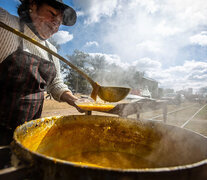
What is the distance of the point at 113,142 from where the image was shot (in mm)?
1400

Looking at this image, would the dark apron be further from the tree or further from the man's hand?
the tree

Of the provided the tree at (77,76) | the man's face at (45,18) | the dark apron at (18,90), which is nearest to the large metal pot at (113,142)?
the dark apron at (18,90)

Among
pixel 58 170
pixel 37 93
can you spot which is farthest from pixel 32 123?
pixel 37 93

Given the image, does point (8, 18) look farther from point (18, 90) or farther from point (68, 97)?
point (68, 97)

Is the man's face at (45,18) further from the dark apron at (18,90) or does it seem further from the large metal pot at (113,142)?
the large metal pot at (113,142)

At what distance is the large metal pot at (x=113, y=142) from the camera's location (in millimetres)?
1000

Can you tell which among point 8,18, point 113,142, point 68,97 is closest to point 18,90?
point 68,97

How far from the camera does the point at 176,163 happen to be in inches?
43.4

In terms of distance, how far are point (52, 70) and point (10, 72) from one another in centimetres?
53

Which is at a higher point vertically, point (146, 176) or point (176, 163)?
point (146, 176)

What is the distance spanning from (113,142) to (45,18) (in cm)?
174

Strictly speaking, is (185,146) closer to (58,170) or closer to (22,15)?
(58,170)

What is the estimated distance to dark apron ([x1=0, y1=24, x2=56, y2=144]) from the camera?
4.80 feet

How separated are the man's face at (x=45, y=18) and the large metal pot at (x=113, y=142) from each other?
1.32 m
